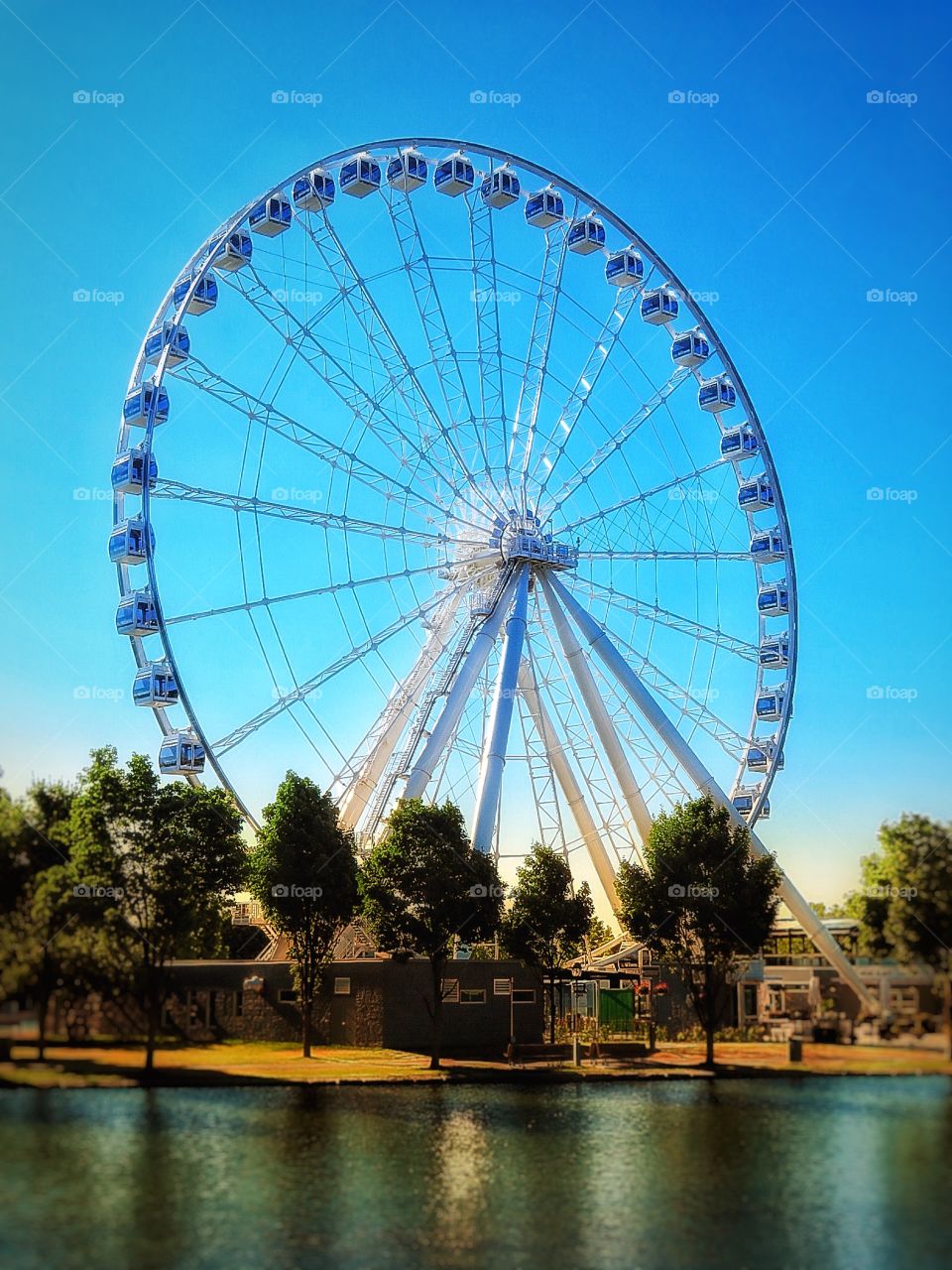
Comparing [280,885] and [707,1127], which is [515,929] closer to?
[280,885]

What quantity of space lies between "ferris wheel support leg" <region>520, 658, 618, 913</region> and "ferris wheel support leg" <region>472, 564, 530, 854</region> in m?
3.05

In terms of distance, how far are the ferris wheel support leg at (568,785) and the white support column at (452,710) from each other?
117 inches

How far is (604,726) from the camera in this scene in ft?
149

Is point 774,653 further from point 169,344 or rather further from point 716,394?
point 169,344

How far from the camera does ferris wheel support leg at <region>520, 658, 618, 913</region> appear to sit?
4681 cm

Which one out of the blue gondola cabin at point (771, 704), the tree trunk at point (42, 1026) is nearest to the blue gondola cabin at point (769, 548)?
the blue gondola cabin at point (771, 704)

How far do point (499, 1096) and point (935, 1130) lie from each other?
1274 cm

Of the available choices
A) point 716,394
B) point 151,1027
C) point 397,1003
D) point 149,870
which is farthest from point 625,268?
point 151,1027

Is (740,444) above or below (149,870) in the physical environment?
above

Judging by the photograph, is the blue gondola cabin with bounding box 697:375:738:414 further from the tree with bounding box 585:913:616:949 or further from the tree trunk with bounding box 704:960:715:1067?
the tree trunk with bounding box 704:960:715:1067

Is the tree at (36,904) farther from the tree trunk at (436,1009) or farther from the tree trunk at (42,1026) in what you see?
the tree trunk at (436,1009)

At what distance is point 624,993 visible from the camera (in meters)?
47.0

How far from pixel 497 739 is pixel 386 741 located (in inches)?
181

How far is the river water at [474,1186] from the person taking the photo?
19969 millimetres
